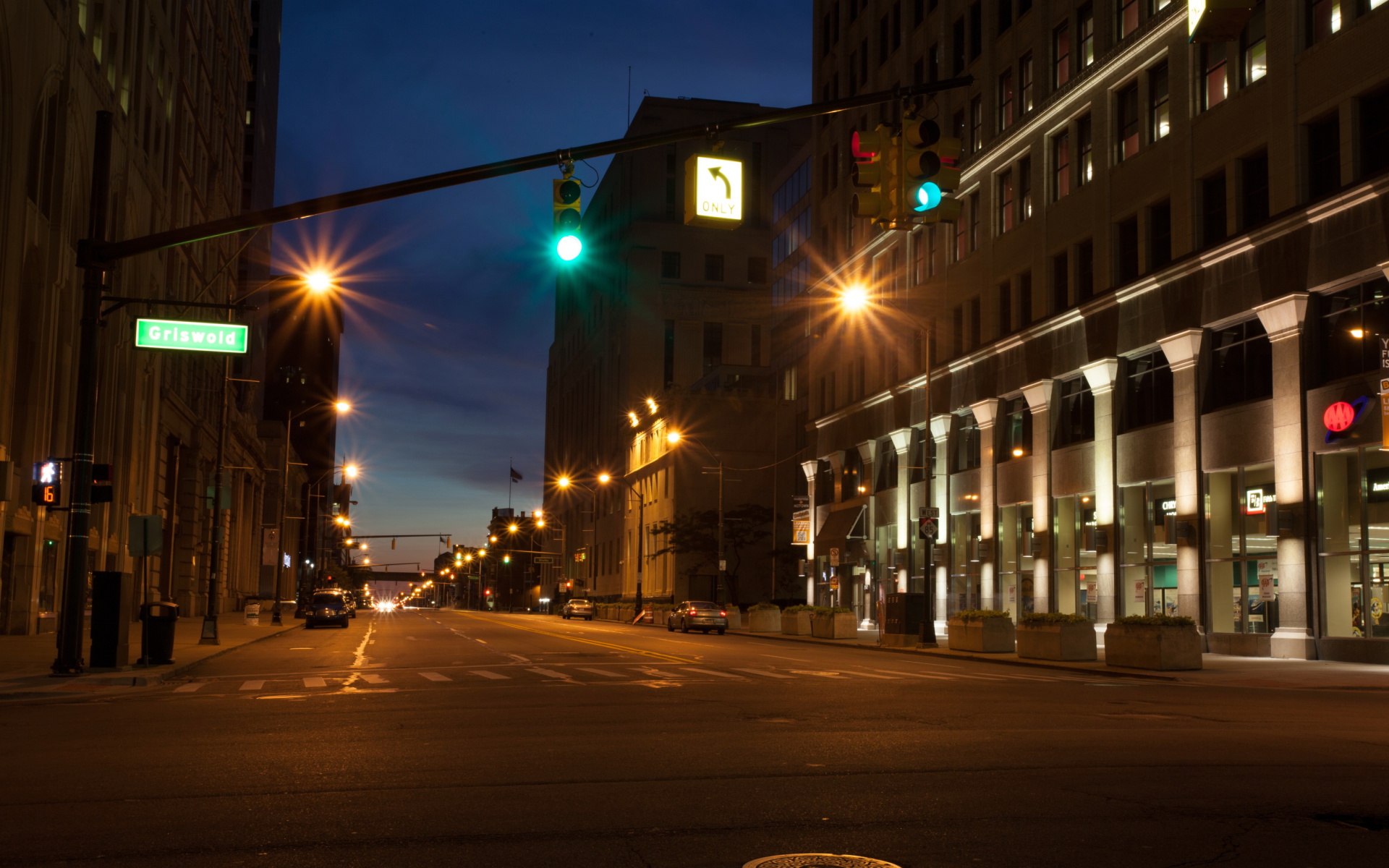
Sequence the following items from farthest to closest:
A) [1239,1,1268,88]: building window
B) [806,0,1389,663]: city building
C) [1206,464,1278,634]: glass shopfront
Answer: [1239,1,1268,88]: building window
[1206,464,1278,634]: glass shopfront
[806,0,1389,663]: city building

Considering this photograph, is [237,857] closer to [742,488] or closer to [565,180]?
[565,180]

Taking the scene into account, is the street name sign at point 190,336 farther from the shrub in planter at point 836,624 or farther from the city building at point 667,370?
the city building at point 667,370

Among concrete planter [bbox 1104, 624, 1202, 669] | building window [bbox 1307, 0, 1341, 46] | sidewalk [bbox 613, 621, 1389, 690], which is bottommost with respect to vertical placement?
sidewalk [bbox 613, 621, 1389, 690]

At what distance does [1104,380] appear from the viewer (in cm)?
4256

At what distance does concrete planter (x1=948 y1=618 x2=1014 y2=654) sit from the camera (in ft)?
A: 119

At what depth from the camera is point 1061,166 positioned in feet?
156

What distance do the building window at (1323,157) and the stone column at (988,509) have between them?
1856 cm

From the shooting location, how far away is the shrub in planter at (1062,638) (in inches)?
1254

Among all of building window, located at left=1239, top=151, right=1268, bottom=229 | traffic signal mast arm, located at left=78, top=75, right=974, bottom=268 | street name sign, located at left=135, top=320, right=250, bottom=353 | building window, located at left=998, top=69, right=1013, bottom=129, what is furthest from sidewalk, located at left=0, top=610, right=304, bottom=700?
building window, located at left=998, top=69, right=1013, bottom=129

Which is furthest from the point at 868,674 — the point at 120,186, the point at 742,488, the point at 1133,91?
the point at 742,488

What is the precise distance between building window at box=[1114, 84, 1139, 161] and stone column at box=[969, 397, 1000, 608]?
1181 centimetres

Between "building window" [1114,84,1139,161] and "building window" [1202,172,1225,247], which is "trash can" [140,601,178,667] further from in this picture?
"building window" [1114,84,1139,161]

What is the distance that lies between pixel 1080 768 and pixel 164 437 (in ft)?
178

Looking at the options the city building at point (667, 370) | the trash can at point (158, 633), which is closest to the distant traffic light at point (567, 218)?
the trash can at point (158, 633)
